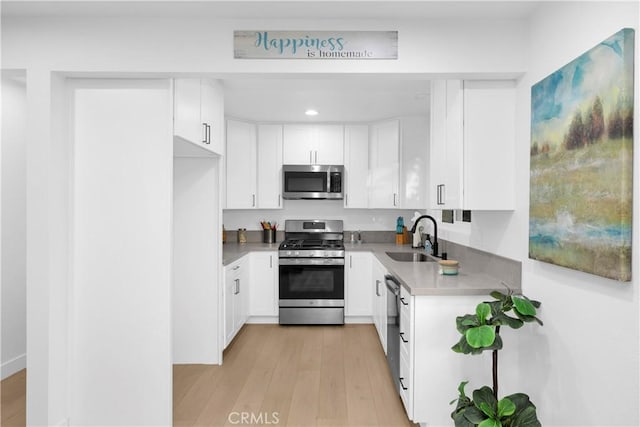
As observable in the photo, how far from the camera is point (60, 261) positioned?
2105 millimetres

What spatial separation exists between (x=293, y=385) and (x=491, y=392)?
1.50 m

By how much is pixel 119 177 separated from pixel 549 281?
7.93 ft

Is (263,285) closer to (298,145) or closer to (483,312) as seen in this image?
(298,145)

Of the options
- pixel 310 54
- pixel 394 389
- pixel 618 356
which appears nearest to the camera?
pixel 618 356

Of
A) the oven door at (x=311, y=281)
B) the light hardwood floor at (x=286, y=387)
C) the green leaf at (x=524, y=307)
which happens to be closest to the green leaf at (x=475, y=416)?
the green leaf at (x=524, y=307)

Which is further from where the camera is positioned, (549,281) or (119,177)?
(119,177)

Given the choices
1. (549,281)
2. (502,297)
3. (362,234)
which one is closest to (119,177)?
(502,297)

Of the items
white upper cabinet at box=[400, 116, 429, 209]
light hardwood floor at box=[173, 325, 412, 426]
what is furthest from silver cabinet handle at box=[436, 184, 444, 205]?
white upper cabinet at box=[400, 116, 429, 209]

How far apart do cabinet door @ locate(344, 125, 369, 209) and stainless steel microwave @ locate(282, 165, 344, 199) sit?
13 cm

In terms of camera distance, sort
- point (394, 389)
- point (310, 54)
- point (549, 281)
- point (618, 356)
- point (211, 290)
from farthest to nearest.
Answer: point (211, 290), point (394, 389), point (310, 54), point (549, 281), point (618, 356)

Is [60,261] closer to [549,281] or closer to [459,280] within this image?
[459,280]

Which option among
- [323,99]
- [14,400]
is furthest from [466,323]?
[14,400]

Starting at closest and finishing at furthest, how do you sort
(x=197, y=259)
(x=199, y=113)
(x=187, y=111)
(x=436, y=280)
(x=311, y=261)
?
1. (x=436, y=280)
2. (x=187, y=111)
3. (x=199, y=113)
4. (x=197, y=259)
5. (x=311, y=261)

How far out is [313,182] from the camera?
14.4 ft
